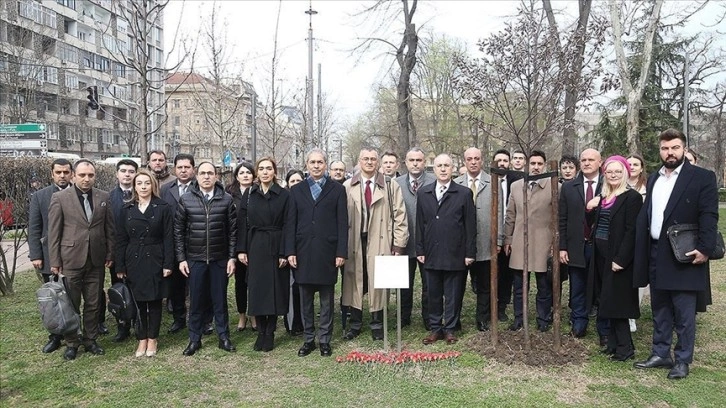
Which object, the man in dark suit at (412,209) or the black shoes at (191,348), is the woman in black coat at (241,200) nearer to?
the black shoes at (191,348)

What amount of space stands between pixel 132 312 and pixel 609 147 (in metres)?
26.9

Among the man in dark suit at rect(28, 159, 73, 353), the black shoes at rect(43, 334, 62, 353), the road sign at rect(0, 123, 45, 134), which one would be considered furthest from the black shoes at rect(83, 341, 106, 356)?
the road sign at rect(0, 123, 45, 134)

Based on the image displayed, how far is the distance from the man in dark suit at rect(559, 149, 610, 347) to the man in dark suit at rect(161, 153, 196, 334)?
4.31m

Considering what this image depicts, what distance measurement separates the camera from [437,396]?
4539 millimetres

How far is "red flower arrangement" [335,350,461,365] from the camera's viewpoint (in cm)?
529

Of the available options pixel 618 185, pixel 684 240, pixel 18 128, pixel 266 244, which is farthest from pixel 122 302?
pixel 18 128

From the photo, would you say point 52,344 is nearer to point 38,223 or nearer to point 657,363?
point 38,223

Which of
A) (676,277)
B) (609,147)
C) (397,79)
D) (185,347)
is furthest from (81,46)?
(676,277)

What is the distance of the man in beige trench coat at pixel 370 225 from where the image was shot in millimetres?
6066

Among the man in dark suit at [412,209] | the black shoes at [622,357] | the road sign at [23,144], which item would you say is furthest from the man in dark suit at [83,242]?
the road sign at [23,144]

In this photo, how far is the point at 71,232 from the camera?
217 inches

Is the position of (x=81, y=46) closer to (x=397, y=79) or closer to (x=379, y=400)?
Answer: (x=397, y=79)

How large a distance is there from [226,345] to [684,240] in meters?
4.62

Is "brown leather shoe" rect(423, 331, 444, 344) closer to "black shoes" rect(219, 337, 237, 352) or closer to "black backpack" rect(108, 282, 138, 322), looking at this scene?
"black shoes" rect(219, 337, 237, 352)
